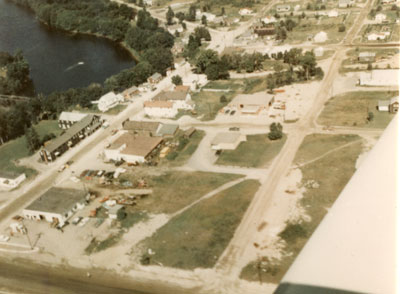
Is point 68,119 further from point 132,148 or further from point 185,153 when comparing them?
point 185,153

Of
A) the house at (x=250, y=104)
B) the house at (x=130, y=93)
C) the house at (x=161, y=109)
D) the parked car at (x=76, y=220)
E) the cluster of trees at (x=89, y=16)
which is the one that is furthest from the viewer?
the cluster of trees at (x=89, y=16)

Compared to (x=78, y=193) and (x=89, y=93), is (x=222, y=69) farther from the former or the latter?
(x=78, y=193)

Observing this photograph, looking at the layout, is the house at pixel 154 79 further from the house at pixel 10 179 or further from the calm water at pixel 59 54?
the house at pixel 10 179

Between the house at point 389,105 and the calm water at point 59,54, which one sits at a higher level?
the house at point 389,105

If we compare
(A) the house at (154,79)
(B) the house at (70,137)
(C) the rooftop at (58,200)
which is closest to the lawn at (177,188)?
(C) the rooftop at (58,200)

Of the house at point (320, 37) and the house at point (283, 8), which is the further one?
the house at point (283, 8)

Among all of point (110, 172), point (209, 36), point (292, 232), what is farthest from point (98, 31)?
point (292, 232)

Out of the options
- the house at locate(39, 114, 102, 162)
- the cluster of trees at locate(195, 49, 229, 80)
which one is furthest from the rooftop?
the cluster of trees at locate(195, 49, 229, 80)

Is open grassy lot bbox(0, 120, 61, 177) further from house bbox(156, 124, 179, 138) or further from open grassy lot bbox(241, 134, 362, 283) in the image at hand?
open grassy lot bbox(241, 134, 362, 283)
